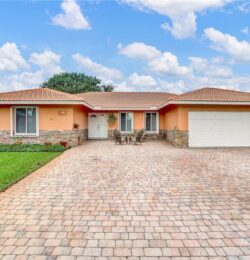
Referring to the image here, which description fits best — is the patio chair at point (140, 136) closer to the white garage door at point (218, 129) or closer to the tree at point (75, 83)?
the white garage door at point (218, 129)

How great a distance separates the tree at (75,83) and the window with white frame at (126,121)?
21.7 meters

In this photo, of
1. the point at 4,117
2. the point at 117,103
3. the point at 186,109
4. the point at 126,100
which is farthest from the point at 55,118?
the point at 126,100

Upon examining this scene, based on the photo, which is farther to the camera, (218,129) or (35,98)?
(218,129)

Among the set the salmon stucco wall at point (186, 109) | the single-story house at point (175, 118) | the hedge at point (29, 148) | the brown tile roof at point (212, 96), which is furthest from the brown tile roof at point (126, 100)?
the hedge at point (29, 148)

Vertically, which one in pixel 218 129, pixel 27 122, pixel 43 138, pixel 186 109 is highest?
pixel 186 109

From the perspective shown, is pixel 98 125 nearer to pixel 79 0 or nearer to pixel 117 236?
pixel 79 0

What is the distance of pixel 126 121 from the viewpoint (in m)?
20.8

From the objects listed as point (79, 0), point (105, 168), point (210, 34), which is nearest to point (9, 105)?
point (79, 0)

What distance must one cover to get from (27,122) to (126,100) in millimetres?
9430

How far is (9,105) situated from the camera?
1512 cm

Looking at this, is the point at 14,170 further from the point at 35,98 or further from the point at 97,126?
the point at 97,126

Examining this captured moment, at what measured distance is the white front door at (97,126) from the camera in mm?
20845

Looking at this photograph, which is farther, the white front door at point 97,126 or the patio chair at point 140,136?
the white front door at point 97,126

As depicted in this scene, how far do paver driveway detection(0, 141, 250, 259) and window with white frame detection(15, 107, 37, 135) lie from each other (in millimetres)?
7955
